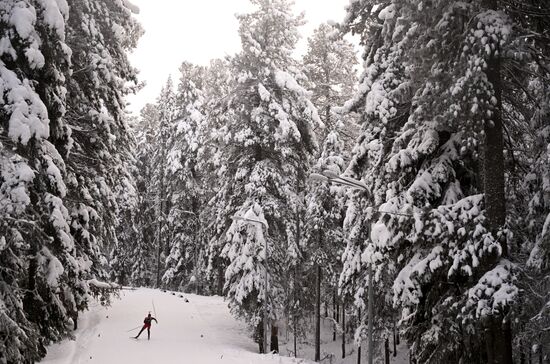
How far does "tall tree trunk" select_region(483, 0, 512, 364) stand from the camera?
10.5 metres

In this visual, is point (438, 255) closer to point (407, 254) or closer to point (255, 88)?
point (407, 254)

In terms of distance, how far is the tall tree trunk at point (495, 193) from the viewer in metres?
10.5

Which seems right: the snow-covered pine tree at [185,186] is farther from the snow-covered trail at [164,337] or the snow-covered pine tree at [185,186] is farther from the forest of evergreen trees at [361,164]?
the forest of evergreen trees at [361,164]

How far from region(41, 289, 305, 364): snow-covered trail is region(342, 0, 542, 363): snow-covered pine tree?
27.4 feet

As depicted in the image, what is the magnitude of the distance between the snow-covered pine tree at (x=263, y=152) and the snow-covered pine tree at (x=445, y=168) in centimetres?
844

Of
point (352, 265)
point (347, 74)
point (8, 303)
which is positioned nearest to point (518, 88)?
point (352, 265)

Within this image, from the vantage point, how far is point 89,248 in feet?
57.1

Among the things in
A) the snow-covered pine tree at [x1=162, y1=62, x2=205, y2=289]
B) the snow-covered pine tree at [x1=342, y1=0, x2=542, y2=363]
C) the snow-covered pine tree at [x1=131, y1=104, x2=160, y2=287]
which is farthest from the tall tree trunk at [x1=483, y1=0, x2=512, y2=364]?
the snow-covered pine tree at [x1=131, y1=104, x2=160, y2=287]

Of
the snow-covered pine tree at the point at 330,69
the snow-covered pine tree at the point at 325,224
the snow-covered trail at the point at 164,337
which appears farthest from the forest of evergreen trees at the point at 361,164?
the snow-covered pine tree at the point at 330,69

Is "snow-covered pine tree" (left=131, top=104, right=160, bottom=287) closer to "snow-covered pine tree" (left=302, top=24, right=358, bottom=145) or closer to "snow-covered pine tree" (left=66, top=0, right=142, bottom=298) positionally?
"snow-covered pine tree" (left=302, top=24, right=358, bottom=145)

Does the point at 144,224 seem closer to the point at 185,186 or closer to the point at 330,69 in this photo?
the point at 185,186

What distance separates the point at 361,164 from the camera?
52.0ft

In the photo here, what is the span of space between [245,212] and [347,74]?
10598 mm

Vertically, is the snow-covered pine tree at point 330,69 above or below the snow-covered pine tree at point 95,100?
above
